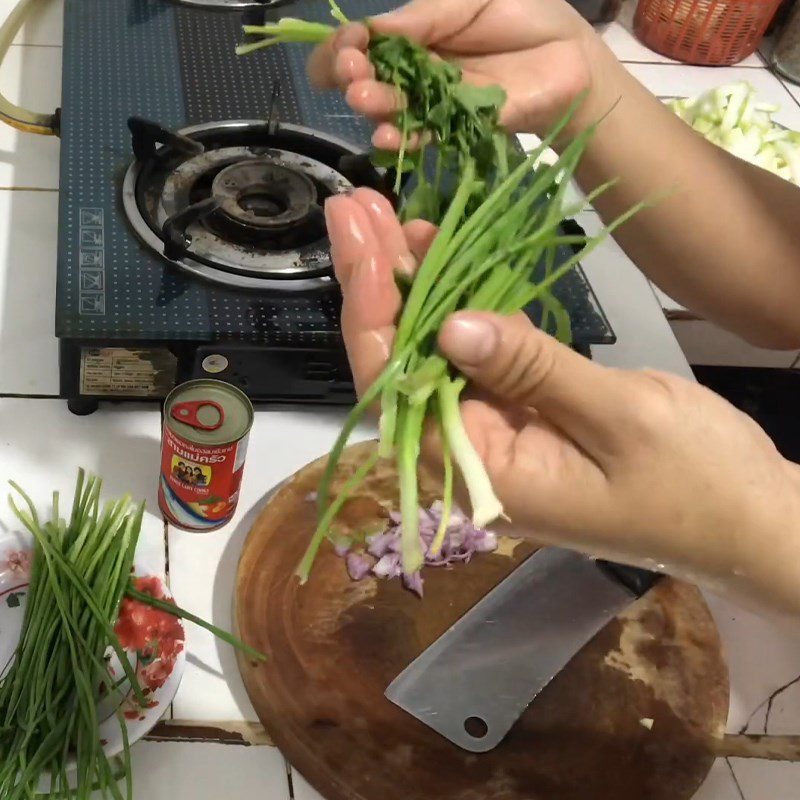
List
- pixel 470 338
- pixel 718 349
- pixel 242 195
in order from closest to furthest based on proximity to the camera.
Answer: pixel 470 338 → pixel 242 195 → pixel 718 349

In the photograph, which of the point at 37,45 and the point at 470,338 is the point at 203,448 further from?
the point at 37,45

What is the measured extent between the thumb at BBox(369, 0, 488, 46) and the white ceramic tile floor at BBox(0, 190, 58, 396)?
49cm

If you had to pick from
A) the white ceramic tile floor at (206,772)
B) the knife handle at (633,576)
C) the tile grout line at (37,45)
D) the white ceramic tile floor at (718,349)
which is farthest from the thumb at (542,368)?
the tile grout line at (37,45)

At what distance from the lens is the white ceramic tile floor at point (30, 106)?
111cm

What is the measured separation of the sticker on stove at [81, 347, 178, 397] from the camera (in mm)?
831

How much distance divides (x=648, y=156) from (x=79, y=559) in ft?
2.06

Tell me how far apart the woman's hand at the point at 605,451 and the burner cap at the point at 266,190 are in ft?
1.21

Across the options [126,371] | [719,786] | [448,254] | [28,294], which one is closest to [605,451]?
[448,254]

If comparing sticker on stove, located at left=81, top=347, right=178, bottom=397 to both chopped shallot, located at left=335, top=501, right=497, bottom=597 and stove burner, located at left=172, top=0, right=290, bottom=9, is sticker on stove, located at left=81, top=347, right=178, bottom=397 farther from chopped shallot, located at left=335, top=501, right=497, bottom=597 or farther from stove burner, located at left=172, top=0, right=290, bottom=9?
stove burner, located at left=172, top=0, right=290, bottom=9

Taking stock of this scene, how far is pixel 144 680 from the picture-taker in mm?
688

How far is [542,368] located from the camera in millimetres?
514

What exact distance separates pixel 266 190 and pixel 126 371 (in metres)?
0.27

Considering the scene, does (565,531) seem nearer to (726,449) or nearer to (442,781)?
(726,449)

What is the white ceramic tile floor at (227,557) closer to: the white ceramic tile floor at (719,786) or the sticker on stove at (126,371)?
the sticker on stove at (126,371)
